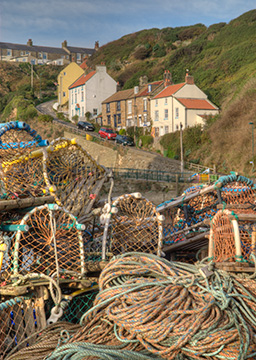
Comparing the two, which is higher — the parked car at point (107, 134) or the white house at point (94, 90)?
the white house at point (94, 90)

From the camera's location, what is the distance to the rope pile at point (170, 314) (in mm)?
2494

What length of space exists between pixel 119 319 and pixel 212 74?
114 feet

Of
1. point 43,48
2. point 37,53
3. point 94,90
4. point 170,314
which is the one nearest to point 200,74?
point 94,90

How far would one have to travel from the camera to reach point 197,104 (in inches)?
1129

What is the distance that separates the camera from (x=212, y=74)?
35.3 metres

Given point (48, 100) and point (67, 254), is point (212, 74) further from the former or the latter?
point (67, 254)

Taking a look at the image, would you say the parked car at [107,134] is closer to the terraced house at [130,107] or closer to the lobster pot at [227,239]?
the terraced house at [130,107]

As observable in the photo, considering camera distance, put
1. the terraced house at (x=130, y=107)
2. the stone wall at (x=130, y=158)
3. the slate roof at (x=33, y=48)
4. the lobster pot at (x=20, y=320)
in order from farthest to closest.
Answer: the slate roof at (x=33, y=48) < the terraced house at (x=130, y=107) < the stone wall at (x=130, y=158) < the lobster pot at (x=20, y=320)

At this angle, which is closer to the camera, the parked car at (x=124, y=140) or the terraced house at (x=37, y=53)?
the parked car at (x=124, y=140)

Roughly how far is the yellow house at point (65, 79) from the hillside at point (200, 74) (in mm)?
3211

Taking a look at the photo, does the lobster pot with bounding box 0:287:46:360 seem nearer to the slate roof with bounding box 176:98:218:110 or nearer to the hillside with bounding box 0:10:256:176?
the hillside with bounding box 0:10:256:176

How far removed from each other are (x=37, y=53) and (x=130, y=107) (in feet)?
150

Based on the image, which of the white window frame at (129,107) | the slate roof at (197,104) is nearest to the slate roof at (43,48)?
the white window frame at (129,107)

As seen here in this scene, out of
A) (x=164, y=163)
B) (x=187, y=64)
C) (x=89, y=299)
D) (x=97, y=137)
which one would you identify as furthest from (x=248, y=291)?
(x=187, y=64)
